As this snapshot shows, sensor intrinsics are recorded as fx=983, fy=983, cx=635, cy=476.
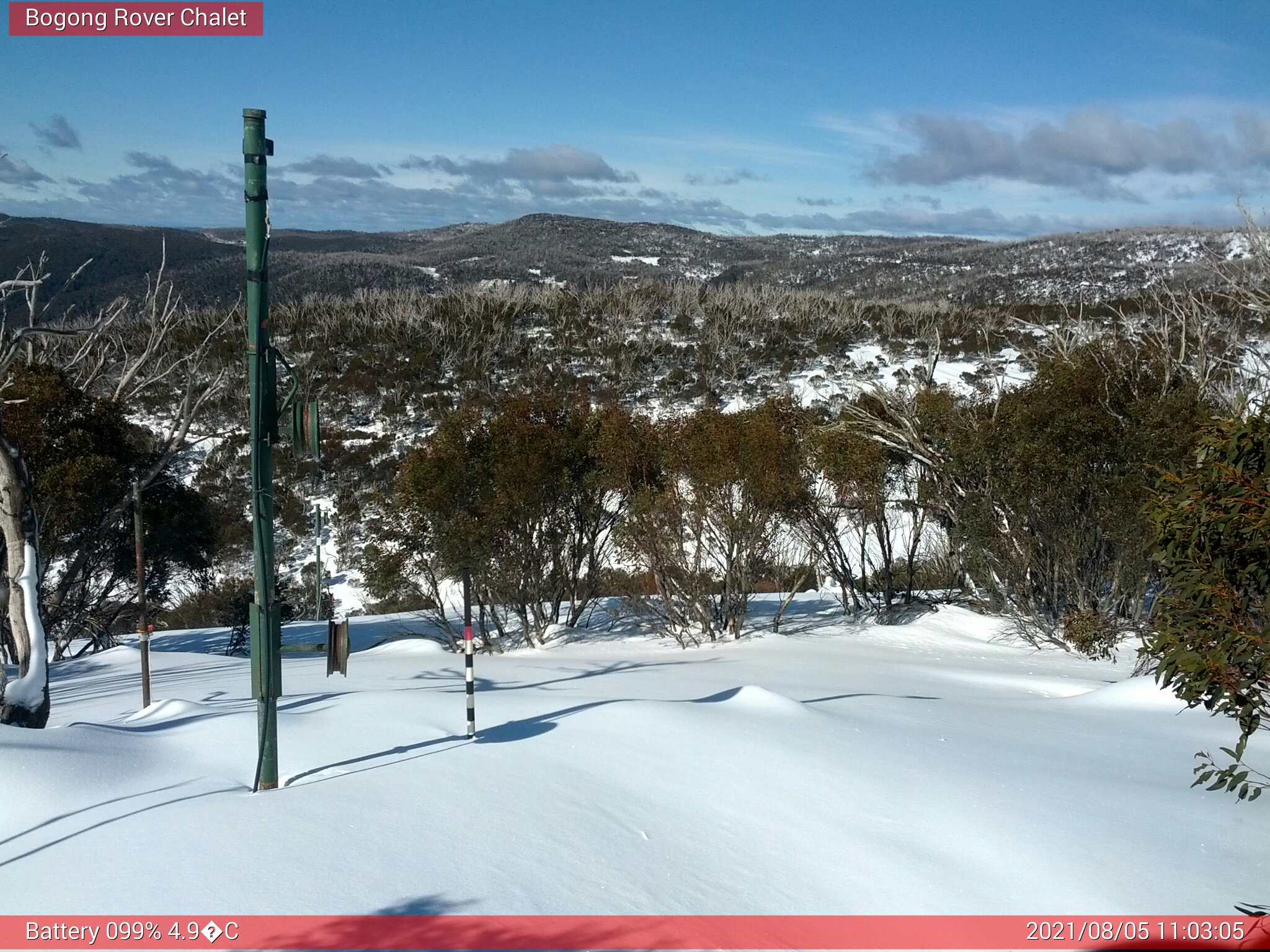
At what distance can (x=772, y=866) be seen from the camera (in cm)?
508

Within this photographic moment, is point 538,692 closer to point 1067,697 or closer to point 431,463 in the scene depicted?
point 1067,697

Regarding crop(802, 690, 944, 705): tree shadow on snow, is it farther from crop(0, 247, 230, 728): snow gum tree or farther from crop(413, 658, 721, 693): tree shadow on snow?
crop(0, 247, 230, 728): snow gum tree

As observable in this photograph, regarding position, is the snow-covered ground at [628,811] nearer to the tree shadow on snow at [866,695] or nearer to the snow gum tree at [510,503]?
the tree shadow on snow at [866,695]

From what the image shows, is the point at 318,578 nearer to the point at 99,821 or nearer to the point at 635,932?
the point at 99,821

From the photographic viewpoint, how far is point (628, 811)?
5633mm

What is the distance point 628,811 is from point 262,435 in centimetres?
301

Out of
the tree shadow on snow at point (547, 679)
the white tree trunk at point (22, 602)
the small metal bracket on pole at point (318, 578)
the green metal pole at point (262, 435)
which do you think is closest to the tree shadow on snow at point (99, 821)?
the green metal pole at point (262, 435)

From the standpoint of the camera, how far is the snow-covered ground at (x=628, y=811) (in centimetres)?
449

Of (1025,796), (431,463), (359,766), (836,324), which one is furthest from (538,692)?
(836,324)

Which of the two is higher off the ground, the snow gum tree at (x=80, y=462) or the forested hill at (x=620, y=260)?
the forested hill at (x=620, y=260)

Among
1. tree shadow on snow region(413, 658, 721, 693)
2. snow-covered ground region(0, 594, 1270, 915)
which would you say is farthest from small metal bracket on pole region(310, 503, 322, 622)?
snow-covered ground region(0, 594, 1270, 915)

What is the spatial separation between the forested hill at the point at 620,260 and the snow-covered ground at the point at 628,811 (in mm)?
49563

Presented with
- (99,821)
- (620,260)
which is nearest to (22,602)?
(99,821)

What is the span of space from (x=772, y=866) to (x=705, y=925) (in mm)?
845
